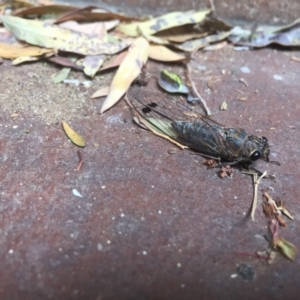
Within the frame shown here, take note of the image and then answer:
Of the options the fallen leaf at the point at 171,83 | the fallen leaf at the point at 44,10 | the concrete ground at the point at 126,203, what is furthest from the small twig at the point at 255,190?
the fallen leaf at the point at 44,10

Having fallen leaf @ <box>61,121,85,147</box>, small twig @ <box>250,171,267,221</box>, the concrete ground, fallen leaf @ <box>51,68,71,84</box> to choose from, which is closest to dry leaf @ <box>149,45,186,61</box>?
the concrete ground

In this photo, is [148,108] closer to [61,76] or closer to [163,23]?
[61,76]

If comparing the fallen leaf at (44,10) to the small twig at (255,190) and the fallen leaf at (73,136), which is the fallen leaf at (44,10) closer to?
the fallen leaf at (73,136)

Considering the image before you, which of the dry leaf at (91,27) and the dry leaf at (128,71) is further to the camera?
the dry leaf at (91,27)

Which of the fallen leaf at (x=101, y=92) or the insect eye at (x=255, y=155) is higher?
the fallen leaf at (x=101, y=92)

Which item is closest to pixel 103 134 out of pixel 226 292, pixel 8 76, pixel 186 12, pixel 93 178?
pixel 93 178

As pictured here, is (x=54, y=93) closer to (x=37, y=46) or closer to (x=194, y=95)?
(x=37, y=46)

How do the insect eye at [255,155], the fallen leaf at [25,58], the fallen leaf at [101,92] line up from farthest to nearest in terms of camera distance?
the fallen leaf at [25,58]
the fallen leaf at [101,92]
the insect eye at [255,155]
